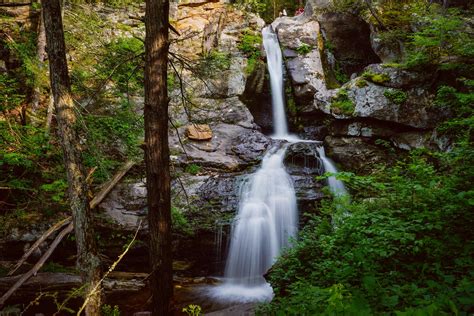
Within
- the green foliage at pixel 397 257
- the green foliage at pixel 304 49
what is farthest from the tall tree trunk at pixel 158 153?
the green foliage at pixel 304 49

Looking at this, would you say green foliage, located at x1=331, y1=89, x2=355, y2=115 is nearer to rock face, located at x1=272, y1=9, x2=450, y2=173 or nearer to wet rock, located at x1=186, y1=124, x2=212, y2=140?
rock face, located at x1=272, y1=9, x2=450, y2=173

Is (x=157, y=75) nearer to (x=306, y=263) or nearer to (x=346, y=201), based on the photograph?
(x=306, y=263)

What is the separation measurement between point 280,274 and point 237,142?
689 centimetres

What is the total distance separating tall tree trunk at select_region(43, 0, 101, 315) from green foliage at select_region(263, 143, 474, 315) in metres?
2.79

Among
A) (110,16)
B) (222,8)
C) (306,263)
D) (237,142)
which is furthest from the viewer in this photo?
(222,8)

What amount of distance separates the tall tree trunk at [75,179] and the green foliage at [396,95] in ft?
29.6

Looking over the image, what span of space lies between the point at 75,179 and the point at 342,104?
8617 millimetres

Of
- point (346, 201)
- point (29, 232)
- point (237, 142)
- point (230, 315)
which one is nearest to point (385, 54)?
point (237, 142)

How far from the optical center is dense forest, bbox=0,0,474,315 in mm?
3537

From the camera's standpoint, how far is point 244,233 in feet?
27.1

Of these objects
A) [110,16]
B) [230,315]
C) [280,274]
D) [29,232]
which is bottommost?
[230,315]

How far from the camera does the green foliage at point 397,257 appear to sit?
246 centimetres

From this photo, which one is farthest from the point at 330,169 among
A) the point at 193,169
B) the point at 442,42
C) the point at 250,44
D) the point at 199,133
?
the point at 250,44

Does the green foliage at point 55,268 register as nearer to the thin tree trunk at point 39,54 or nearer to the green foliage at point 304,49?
the thin tree trunk at point 39,54
